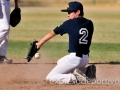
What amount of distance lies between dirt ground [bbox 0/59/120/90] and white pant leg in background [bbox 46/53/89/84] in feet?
0.51

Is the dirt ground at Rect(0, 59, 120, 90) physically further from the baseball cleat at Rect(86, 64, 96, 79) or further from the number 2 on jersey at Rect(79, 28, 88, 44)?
the number 2 on jersey at Rect(79, 28, 88, 44)

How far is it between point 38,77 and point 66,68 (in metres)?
0.97

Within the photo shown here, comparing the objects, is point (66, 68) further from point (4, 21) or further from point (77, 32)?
point (4, 21)

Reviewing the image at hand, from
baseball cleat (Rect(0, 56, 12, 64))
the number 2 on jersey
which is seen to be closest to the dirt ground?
baseball cleat (Rect(0, 56, 12, 64))

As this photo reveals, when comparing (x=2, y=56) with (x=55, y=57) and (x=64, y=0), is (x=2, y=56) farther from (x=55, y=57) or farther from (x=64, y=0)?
(x=64, y=0)

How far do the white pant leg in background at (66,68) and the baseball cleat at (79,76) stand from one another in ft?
0.22

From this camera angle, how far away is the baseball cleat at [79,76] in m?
7.28

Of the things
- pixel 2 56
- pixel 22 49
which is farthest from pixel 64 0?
pixel 2 56

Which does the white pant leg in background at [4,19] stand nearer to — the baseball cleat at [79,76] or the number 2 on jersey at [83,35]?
the number 2 on jersey at [83,35]

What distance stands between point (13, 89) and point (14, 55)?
202 inches

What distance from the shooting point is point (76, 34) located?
7.42 m

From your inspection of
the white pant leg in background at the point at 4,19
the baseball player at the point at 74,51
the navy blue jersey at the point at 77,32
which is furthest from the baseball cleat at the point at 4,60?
the navy blue jersey at the point at 77,32

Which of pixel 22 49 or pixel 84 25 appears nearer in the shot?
pixel 84 25

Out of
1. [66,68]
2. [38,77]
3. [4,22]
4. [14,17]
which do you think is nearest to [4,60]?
[4,22]
